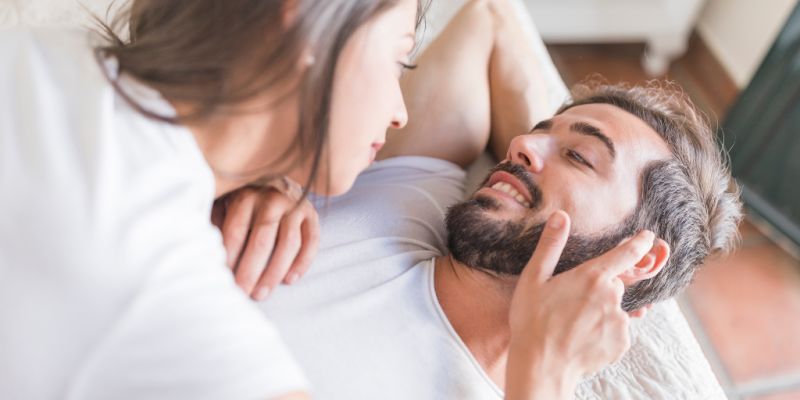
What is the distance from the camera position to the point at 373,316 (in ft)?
2.92

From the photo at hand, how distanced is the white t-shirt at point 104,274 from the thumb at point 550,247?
412 mm

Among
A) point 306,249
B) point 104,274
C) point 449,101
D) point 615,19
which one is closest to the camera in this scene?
point 104,274

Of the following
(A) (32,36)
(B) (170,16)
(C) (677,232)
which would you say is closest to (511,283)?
(C) (677,232)

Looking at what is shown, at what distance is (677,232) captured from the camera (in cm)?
104

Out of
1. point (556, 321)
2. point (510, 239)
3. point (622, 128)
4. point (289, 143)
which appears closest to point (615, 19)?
point (622, 128)

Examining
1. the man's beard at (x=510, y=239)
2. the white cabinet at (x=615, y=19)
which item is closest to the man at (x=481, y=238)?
the man's beard at (x=510, y=239)

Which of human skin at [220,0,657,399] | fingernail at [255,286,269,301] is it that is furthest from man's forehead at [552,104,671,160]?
fingernail at [255,286,269,301]

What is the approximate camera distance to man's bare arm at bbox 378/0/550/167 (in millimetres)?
1308

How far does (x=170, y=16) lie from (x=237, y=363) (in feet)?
1.47

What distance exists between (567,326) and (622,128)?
44 centimetres

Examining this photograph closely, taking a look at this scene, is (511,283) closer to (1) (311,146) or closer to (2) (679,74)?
(1) (311,146)

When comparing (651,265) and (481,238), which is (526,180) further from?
(651,265)

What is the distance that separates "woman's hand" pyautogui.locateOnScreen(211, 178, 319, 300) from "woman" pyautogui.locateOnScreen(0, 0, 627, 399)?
0.11 feet

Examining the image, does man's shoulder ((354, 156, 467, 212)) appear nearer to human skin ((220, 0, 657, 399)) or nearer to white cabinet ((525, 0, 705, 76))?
human skin ((220, 0, 657, 399))
